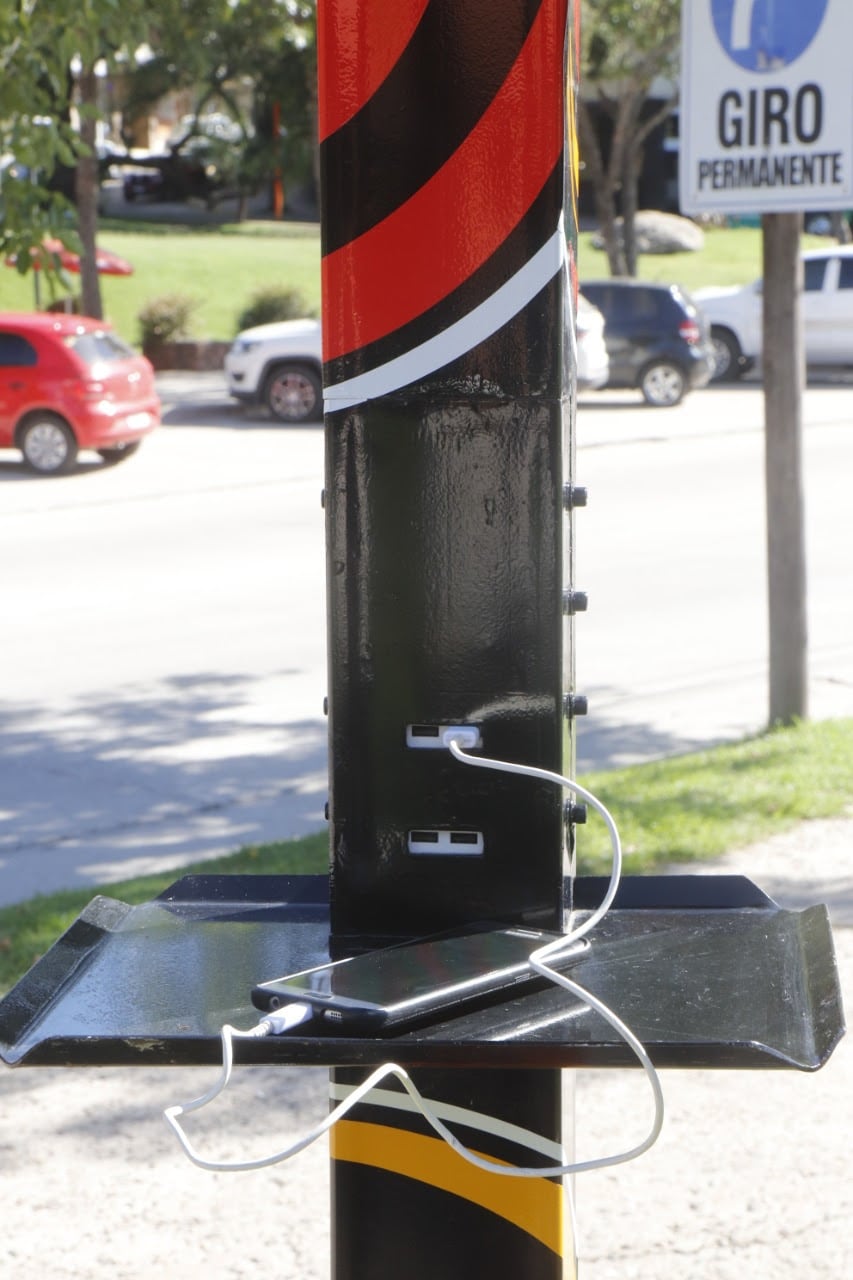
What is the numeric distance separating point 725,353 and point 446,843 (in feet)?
81.0

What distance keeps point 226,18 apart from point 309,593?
13.0m

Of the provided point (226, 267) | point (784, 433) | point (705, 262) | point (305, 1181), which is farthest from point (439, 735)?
point (705, 262)

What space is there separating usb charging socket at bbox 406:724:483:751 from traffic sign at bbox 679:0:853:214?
514 cm

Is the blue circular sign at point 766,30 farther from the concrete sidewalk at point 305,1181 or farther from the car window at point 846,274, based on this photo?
the car window at point 846,274

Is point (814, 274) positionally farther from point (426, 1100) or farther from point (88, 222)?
point (426, 1100)

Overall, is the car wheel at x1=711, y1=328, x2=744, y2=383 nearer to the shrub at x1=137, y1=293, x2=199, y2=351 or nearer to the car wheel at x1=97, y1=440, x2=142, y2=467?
the shrub at x1=137, y1=293, x2=199, y2=351

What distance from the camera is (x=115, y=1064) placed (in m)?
1.67

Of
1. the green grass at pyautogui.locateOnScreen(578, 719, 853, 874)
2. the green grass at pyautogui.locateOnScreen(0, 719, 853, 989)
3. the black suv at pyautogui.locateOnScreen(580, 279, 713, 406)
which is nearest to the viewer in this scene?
the green grass at pyautogui.locateOnScreen(0, 719, 853, 989)

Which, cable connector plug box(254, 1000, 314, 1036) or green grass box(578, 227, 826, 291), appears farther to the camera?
green grass box(578, 227, 826, 291)

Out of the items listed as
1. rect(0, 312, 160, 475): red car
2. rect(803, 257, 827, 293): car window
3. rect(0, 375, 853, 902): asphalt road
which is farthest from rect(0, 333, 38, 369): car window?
rect(803, 257, 827, 293): car window

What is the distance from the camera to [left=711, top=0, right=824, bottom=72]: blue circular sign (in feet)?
21.6

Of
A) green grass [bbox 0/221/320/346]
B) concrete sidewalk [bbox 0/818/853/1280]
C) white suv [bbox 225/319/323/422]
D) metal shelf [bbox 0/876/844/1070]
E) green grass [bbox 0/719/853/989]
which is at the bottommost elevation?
concrete sidewalk [bbox 0/818/853/1280]

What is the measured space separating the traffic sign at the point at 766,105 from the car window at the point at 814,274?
19.0m

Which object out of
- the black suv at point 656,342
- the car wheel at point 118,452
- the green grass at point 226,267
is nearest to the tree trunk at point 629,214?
the green grass at point 226,267
